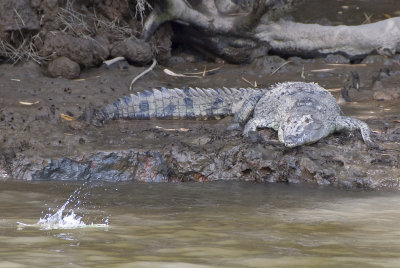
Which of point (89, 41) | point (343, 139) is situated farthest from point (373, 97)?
point (89, 41)

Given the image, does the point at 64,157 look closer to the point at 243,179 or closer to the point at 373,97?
the point at 243,179

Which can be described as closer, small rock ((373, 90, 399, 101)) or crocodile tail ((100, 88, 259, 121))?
crocodile tail ((100, 88, 259, 121))

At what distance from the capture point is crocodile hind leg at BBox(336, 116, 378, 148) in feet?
20.0

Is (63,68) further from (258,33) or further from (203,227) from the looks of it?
(203,227)

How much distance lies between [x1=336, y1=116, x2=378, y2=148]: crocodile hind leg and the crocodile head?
21 centimetres

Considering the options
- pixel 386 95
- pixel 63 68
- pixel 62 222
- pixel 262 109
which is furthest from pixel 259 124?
pixel 62 222

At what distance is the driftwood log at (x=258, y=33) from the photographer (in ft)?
30.5

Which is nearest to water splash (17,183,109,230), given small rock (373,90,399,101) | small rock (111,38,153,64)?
small rock (373,90,399,101)

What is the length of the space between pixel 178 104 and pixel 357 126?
2.01 meters

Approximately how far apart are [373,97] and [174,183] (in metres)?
3.16

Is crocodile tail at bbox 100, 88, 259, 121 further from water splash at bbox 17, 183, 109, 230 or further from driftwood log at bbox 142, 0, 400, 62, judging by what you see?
water splash at bbox 17, 183, 109, 230

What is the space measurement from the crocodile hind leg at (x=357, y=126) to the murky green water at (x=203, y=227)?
32.5 inches

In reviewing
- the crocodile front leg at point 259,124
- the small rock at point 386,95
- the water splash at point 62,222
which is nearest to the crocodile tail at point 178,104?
the crocodile front leg at point 259,124

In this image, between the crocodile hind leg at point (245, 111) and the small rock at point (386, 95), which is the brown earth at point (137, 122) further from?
the crocodile hind leg at point (245, 111)
